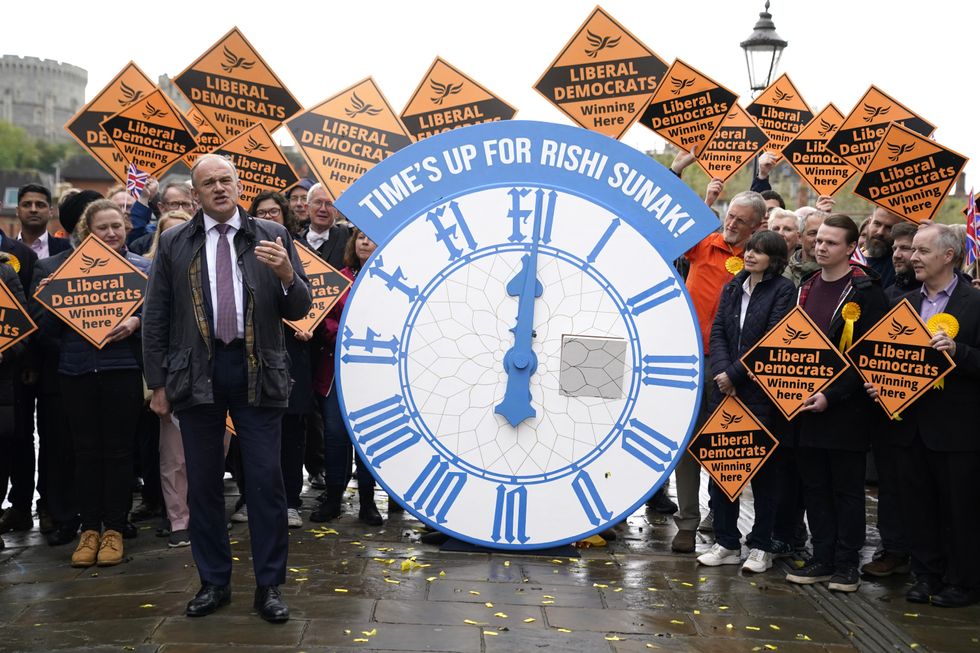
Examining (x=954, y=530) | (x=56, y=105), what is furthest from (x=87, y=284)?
(x=56, y=105)

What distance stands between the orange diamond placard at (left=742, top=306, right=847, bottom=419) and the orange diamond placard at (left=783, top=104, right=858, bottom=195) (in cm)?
245

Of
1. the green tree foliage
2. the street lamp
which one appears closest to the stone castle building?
the green tree foliage

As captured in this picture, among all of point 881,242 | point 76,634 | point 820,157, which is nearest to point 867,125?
point 820,157

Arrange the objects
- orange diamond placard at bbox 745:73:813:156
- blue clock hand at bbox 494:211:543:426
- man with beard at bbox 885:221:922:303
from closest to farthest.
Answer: blue clock hand at bbox 494:211:543:426 → man with beard at bbox 885:221:922:303 → orange diamond placard at bbox 745:73:813:156

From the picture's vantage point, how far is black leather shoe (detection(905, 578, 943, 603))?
6.14 m

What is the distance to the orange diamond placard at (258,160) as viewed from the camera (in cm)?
820

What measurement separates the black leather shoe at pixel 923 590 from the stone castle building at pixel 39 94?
128 meters

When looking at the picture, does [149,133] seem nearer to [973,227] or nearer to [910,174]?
[910,174]

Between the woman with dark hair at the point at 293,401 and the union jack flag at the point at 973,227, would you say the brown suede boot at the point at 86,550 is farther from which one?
the union jack flag at the point at 973,227

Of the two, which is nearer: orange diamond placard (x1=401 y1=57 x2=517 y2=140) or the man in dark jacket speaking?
the man in dark jacket speaking

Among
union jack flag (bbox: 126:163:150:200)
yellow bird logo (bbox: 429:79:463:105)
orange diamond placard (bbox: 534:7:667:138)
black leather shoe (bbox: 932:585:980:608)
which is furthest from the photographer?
yellow bird logo (bbox: 429:79:463:105)

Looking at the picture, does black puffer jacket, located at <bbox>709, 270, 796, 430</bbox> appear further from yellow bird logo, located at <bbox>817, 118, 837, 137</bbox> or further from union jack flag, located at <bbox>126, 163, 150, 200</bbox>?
union jack flag, located at <bbox>126, 163, 150, 200</bbox>

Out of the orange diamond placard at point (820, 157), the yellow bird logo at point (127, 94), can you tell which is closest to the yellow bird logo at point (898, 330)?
the orange diamond placard at point (820, 157)

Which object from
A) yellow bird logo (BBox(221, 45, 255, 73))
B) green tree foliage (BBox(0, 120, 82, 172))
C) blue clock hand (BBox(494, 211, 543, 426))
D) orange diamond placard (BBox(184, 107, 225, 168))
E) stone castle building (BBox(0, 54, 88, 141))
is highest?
stone castle building (BBox(0, 54, 88, 141))
